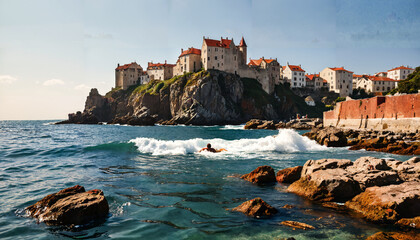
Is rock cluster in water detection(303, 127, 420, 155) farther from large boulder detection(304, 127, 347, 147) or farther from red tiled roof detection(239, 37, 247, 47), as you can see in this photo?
red tiled roof detection(239, 37, 247, 47)

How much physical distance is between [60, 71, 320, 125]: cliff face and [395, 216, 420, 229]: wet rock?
301ft

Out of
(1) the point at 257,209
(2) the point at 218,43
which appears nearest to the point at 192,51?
(2) the point at 218,43

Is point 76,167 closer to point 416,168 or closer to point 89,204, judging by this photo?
point 89,204

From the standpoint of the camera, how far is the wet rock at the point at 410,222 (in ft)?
25.7

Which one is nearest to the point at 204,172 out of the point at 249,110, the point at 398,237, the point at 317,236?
the point at 317,236

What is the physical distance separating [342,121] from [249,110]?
61.8 m

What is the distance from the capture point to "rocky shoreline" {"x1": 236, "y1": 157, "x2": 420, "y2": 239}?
8.27 m

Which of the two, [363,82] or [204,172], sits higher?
[363,82]

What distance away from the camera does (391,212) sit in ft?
27.3

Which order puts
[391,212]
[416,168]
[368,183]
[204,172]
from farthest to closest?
1. [204,172]
2. [416,168]
3. [368,183]
4. [391,212]

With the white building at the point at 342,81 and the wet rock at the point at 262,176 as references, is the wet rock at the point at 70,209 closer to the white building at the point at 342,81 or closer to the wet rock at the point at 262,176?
the wet rock at the point at 262,176

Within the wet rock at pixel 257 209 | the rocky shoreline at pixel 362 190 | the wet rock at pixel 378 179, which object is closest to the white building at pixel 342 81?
the rocky shoreline at pixel 362 190

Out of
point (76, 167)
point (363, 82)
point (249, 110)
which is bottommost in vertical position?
point (76, 167)

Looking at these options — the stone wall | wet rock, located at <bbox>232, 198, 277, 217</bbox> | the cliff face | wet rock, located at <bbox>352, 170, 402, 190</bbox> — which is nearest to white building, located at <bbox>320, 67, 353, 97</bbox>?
the cliff face
